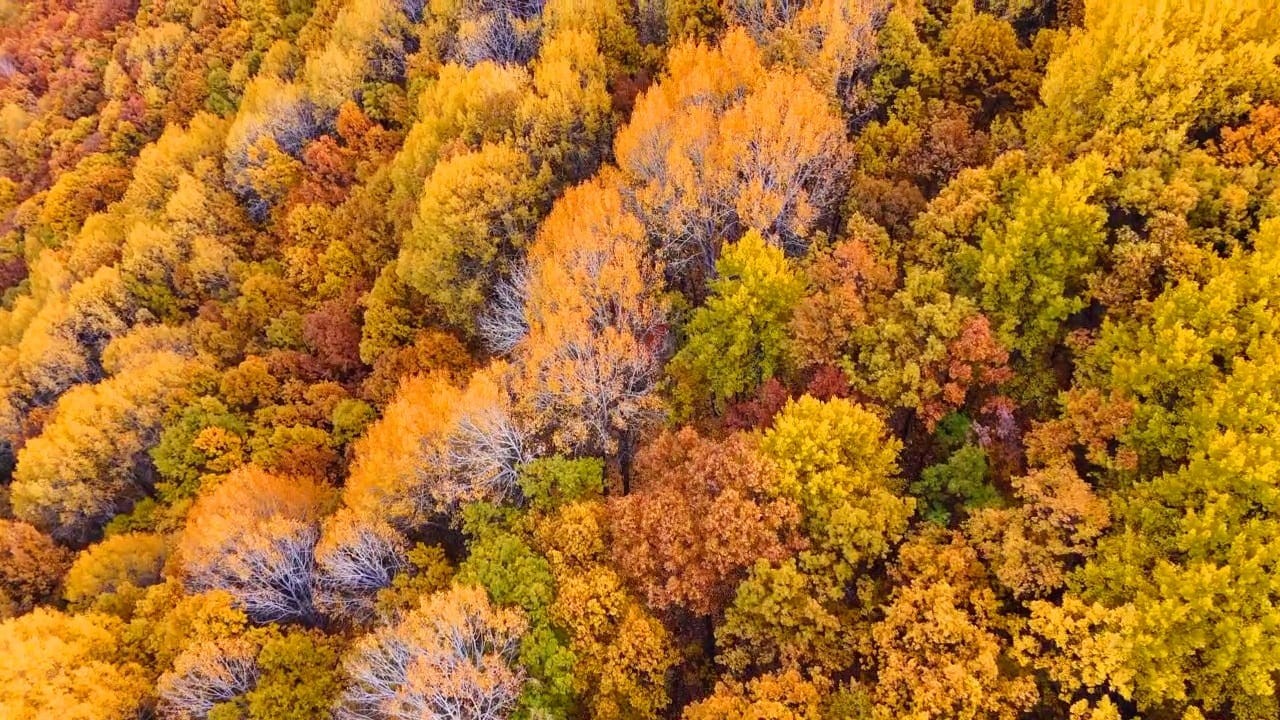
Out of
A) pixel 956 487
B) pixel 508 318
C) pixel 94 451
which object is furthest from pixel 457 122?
pixel 956 487

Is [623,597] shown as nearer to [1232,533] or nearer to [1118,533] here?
[1118,533]

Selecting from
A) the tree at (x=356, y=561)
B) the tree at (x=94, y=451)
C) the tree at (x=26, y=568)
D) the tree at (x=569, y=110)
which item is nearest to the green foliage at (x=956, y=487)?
the tree at (x=356, y=561)

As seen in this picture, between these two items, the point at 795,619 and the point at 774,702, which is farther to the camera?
the point at 795,619

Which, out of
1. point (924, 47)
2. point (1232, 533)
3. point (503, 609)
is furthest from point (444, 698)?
point (924, 47)

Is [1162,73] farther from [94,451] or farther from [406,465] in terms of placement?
[94,451]

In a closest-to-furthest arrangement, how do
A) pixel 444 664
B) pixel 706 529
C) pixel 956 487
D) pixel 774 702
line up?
1. pixel 774 702
2. pixel 706 529
3. pixel 444 664
4. pixel 956 487

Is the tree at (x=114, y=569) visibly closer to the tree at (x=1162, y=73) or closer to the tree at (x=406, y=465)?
the tree at (x=406, y=465)

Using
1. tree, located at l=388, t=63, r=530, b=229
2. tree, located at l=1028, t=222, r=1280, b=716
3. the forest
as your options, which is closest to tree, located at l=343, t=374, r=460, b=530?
the forest
